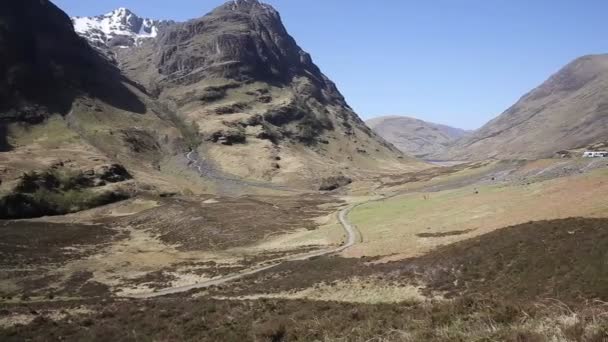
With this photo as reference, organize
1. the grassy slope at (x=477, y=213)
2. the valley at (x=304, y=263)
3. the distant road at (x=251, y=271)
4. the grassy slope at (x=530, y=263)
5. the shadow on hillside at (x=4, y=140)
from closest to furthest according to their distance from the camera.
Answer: the valley at (x=304, y=263), the grassy slope at (x=530, y=263), the distant road at (x=251, y=271), the grassy slope at (x=477, y=213), the shadow on hillside at (x=4, y=140)

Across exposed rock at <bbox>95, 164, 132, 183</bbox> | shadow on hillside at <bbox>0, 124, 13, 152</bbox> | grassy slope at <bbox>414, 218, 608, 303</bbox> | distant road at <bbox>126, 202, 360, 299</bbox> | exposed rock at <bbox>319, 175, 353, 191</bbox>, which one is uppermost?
shadow on hillside at <bbox>0, 124, 13, 152</bbox>

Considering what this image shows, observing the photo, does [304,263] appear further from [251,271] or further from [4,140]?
[4,140]

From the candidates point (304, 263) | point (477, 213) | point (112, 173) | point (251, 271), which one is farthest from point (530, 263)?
point (112, 173)

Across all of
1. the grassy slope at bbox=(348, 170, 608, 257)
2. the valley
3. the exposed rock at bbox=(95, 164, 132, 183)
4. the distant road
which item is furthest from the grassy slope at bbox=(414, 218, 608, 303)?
the exposed rock at bbox=(95, 164, 132, 183)

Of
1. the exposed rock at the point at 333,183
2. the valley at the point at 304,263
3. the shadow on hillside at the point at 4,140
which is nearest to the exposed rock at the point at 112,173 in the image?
the valley at the point at 304,263

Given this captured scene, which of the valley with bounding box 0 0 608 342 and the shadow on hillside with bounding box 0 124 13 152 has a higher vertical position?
the shadow on hillside with bounding box 0 124 13 152

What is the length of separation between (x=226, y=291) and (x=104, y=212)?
295 feet

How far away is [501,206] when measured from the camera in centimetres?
6066

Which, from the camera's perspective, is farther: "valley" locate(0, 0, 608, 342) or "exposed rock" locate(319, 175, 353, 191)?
"exposed rock" locate(319, 175, 353, 191)

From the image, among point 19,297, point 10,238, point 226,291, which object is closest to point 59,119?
point 10,238

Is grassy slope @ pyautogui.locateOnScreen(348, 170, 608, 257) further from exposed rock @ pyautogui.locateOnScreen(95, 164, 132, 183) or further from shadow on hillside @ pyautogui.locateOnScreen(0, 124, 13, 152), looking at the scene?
shadow on hillside @ pyautogui.locateOnScreen(0, 124, 13, 152)

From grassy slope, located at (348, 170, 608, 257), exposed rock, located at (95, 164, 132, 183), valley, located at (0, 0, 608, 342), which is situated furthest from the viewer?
exposed rock, located at (95, 164, 132, 183)

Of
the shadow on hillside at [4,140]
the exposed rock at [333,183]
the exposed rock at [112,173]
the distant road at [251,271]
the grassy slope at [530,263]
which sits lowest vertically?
the distant road at [251,271]

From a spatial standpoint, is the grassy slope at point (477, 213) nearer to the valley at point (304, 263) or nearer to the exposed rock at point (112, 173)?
the valley at point (304, 263)
